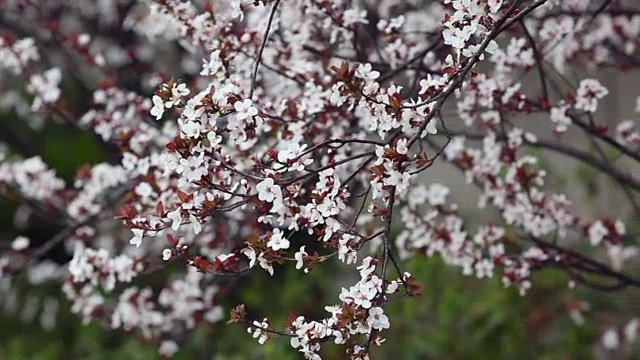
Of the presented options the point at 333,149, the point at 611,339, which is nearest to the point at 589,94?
the point at 333,149

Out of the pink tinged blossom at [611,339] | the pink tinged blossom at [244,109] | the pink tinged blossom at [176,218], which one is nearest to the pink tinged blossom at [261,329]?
the pink tinged blossom at [176,218]

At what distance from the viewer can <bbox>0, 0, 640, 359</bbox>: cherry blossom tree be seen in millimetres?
1703

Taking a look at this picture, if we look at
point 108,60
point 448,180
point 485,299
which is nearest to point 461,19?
point 485,299

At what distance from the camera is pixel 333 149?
1.87 meters

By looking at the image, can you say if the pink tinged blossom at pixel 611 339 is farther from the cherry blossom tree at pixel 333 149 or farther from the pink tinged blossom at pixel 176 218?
the pink tinged blossom at pixel 176 218

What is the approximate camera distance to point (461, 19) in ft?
5.49

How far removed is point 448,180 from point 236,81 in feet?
9.14

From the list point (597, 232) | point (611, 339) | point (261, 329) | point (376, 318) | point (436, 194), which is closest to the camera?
point (376, 318)

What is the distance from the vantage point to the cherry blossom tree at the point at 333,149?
1.70 metres

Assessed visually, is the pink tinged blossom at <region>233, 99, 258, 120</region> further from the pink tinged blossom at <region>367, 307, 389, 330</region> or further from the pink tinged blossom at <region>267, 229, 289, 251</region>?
the pink tinged blossom at <region>367, 307, 389, 330</region>

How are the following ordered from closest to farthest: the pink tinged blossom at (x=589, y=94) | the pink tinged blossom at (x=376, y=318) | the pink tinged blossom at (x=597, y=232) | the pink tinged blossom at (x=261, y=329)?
the pink tinged blossom at (x=376, y=318) < the pink tinged blossom at (x=261, y=329) < the pink tinged blossom at (x=589, y=94) < the pink tinged blossom at (x=597, y=232)

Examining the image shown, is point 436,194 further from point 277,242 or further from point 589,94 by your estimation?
point 277,242

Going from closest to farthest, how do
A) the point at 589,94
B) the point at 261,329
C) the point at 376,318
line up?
the point at 376,318, the point at 261,329, the point at 589,94

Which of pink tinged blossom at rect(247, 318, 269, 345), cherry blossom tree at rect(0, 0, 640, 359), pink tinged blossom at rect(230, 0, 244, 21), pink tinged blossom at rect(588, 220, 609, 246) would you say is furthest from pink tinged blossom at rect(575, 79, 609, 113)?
pink tinged blossom at rect(247, 318, 269, 345)
